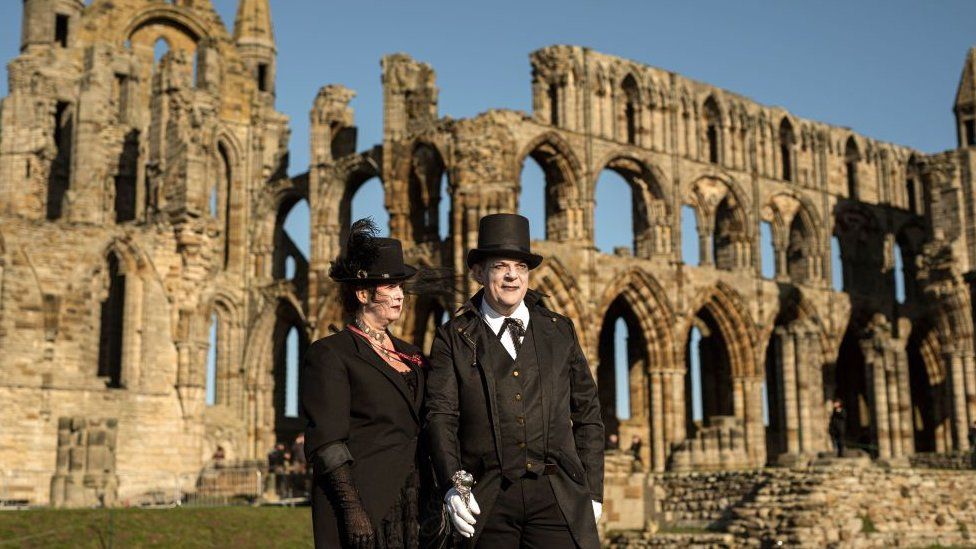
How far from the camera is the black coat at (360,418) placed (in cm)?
567

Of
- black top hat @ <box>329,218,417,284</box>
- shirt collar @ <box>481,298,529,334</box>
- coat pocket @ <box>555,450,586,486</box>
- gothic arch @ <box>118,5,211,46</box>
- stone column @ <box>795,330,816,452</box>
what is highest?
gothic arch @ <box>118,5,211,46</box>

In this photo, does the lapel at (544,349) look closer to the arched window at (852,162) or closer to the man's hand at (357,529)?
the man's hand at (357,529)

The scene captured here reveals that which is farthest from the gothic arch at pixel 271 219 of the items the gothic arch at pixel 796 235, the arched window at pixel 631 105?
the gothic arch at pixel 796 235

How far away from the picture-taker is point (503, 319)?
5836mm

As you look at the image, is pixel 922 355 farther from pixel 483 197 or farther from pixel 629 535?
pixel 629 535

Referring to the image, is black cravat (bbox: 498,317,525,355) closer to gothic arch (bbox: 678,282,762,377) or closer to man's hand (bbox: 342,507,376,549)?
man's hand (bbox: 342,507,376,549)

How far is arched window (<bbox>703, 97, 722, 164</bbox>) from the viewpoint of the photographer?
138 ft

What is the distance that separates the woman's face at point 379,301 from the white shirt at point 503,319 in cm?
48

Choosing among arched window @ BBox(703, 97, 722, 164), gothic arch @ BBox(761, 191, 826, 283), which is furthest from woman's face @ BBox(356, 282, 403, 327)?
gothic arch @ BBox(761, 191, 826, 283)

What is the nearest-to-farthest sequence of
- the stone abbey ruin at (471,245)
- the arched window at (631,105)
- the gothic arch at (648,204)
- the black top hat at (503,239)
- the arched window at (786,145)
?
1. the black top hat at (503,239)
2. the stone abbey ruin at (471,245)
3. the gothic arch at (648,204)
4. the arched window at (631,105)
5. the arched window at (786,145)

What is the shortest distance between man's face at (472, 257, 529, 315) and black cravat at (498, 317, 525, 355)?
4 centimetres

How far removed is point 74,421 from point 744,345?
70.9ft

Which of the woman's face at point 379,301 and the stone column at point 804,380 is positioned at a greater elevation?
the stone column at point 804,380

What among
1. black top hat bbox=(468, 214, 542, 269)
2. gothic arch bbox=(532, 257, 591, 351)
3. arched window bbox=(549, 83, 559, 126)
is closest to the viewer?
black top hat bbox=(468, 214, 542, 269)
